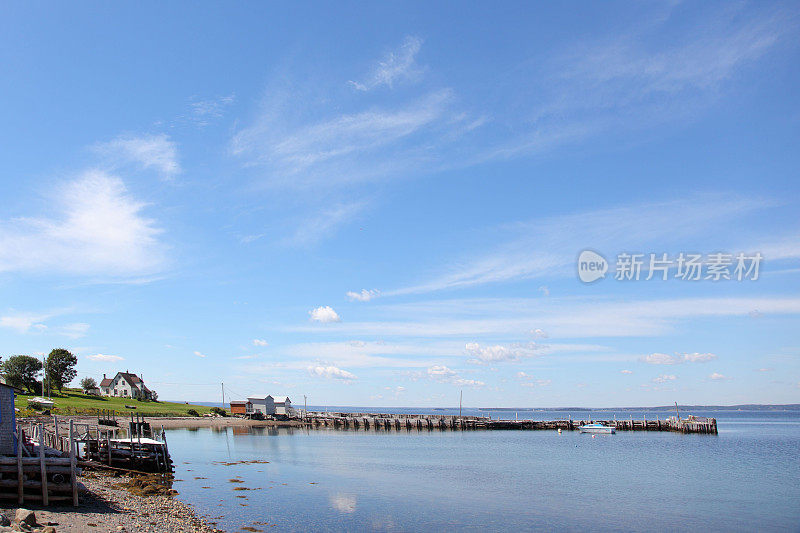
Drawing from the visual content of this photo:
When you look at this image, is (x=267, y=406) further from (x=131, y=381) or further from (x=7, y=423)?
(x=7, y=423)

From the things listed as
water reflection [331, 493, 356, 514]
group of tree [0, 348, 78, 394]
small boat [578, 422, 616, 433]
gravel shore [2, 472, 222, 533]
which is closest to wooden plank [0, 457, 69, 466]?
gravel shore [2, 472, 222, 533]

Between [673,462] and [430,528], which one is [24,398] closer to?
[430,528]

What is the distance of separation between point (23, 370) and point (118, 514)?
106 metres

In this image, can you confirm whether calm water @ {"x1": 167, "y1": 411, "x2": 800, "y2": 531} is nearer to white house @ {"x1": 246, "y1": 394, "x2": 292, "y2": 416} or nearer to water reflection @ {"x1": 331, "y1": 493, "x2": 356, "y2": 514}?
water reflection @ {"x1": 331, "y1": 493, "x2": 356, "y2": 514}

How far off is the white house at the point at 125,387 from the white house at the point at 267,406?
3063 cm

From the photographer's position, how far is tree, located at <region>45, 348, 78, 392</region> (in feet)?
390

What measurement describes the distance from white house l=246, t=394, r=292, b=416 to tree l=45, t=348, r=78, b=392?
134 ft

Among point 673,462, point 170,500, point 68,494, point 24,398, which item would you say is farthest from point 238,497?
point 24,398

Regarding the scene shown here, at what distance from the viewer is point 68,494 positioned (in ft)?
89.8

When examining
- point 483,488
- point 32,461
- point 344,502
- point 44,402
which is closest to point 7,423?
point 32,461

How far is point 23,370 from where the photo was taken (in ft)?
363

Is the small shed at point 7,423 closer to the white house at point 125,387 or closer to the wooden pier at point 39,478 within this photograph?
the wooden pier at point 39,478

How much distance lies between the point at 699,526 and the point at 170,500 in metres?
33.1

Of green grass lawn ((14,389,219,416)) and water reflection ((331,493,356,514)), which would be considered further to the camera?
green grass lawn ((14,389,219,416))
